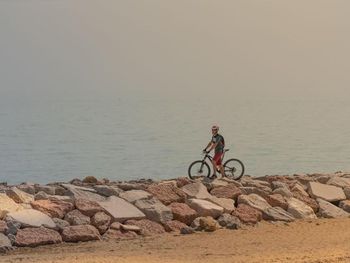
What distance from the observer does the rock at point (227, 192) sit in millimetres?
12828

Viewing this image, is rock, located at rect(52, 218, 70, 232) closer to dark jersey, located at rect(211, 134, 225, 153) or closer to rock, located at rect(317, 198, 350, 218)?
dark jersey, located at rect(211, 134, 225, 153)

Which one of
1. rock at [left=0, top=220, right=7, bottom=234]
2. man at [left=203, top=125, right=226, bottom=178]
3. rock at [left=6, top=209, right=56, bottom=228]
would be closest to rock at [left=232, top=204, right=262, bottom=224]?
man at [left=203, top=125, right=226, bottom=178]

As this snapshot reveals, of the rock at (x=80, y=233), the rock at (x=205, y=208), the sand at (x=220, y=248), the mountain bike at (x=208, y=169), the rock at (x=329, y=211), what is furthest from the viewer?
the mountain bike at (x=208, y=169)

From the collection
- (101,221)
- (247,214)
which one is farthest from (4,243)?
(247,214)

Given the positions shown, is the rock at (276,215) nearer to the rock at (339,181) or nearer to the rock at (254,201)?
the rock at (254,201)

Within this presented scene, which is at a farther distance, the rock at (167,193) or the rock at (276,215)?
the rock at (276,215)

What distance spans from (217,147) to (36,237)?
195 inches

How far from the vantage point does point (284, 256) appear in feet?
31.8

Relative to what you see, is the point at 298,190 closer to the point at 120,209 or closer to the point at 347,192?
the point at 347,192

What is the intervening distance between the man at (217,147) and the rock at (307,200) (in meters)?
1.63

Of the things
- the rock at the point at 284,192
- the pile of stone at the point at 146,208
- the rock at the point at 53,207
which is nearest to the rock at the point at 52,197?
the pile of stone at the point at 146,208

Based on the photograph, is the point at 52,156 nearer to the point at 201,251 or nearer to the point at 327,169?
the point at 327,169

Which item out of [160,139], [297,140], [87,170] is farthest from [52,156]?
[297,140]

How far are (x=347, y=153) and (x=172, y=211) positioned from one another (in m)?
31.8
